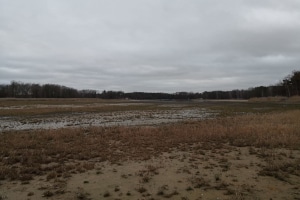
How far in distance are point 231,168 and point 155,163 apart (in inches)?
113

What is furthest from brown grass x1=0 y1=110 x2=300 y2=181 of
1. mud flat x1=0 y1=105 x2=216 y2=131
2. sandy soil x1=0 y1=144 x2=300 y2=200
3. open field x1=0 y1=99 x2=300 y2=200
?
mud flat x1=0 y1=105 x2=216 y2=131

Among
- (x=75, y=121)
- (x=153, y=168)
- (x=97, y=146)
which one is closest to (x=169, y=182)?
(x=153, y=168)

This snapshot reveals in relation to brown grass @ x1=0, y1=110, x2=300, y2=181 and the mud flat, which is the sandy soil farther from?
the mud flat

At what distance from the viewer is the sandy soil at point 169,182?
7289 millimetres

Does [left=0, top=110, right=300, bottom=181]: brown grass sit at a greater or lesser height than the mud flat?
greater

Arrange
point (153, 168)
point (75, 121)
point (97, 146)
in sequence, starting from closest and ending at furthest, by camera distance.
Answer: point (153, 168)
point (97, 146)
point (75, 121)

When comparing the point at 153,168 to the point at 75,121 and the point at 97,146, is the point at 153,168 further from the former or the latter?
the point at 75,121

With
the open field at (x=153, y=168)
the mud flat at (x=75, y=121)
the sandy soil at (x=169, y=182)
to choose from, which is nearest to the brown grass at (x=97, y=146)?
the open field at (x=153, y=168)

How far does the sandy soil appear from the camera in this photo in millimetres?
7289

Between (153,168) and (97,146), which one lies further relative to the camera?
(97,146)

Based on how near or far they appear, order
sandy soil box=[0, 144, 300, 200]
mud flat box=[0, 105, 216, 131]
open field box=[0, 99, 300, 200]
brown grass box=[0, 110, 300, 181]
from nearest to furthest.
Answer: sandy soil box=[0, 144, 300, 200]
open field box=[0, 99, 300, 200]
brown grass box=[0, 110, 300, 181]
mud flat box=[0, 105, 216, 131]

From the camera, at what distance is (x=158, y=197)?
7117mm

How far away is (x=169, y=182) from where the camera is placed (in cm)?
835

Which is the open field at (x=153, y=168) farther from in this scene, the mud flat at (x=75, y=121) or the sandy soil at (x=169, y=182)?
the mud flat at (x=75, y=121)
